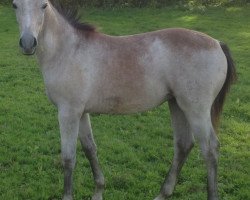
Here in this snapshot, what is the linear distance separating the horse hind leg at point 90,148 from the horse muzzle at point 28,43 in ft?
3.85

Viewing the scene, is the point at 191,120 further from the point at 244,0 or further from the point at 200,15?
the point at 244,0

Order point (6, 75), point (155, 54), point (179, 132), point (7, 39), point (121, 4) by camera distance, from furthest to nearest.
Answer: point (121, 4), point (7, 39), point (6, 75), point (179, 132), point (155, 54)

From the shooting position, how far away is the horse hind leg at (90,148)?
176 inches

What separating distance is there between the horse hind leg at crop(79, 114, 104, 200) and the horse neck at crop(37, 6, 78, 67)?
2.55 feet

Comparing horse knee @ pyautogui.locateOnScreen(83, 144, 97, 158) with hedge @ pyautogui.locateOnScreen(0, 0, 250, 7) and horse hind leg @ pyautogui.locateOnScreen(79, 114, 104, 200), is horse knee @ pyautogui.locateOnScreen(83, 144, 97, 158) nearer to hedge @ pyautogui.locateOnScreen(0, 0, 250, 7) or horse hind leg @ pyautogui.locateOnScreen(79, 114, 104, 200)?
horse hind leg @ pyautogui.locateOnScreen(79, 114, 104, 200)

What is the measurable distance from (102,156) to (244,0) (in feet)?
54.0

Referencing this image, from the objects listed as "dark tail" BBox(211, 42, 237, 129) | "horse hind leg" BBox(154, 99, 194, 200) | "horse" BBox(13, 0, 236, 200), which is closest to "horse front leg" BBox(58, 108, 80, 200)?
"horse" BBox(13, 0, 236, 200)

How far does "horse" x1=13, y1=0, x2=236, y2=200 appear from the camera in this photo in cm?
401

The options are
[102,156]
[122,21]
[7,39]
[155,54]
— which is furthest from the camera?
[122,21]

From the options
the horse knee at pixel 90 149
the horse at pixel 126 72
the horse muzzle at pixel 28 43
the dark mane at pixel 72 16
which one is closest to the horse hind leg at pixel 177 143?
the horse at pixel 126 72

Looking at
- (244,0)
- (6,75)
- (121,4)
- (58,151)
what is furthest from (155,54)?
(244,0)

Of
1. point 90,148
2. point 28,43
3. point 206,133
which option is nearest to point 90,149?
point 90,148

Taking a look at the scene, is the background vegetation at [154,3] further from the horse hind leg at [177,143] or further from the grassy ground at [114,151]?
the horse hind leg at [177,143]

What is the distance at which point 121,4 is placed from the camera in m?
19.5
